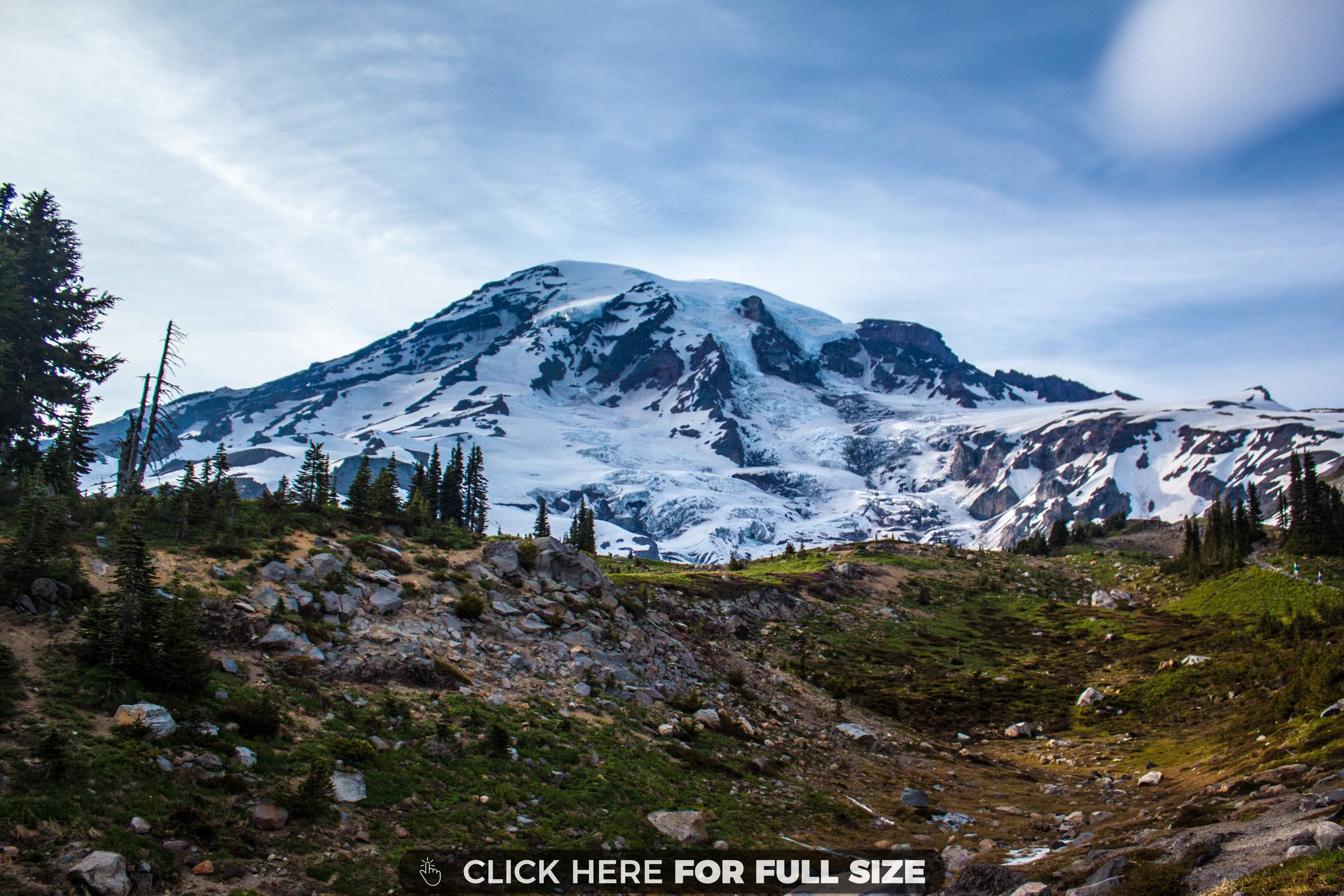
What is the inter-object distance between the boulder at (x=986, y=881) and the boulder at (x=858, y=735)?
1714cm

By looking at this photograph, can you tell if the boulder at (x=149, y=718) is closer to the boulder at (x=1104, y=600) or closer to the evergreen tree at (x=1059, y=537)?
the boulder at (x=1104, y=600)

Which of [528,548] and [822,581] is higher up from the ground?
[528,548]

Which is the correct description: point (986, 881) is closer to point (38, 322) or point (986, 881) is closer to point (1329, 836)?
point (1329, 836)

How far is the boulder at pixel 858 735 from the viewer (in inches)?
1379

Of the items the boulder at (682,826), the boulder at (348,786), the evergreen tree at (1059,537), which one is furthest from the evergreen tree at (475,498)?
the evergreen tree at (1059,537)

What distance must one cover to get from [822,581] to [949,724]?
93.4 feet

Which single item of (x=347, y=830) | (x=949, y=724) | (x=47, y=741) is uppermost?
(x=47, y=741)

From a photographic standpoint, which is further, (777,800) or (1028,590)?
(1028,590)

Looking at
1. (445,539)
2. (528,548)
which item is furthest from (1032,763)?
(445,539)

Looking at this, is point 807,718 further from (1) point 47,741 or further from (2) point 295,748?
(1) point 47,741

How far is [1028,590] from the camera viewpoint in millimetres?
81812

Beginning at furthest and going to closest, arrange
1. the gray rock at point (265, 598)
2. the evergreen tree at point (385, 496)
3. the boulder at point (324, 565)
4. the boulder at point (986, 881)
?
the evergreen tree at point (385, 496) < the boulder at point (324, 565) < the gray rock at point (265, 598) < the boulder at point (986, 881)

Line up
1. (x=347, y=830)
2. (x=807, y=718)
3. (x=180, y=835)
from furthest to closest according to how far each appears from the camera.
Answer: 1. (x=807, y=718)
2. (x=347, y=830)
3. (x=180, y=835)

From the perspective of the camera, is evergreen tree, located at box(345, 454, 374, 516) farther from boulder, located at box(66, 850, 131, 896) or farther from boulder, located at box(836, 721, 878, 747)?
boulder, located at box(836, 721, 878, 747)
